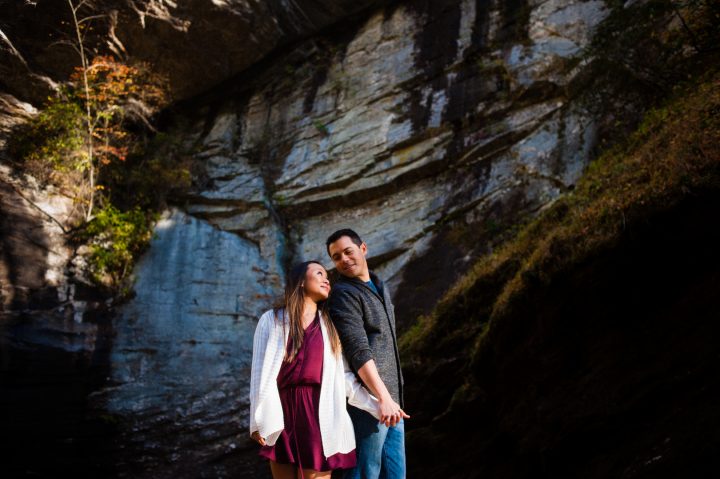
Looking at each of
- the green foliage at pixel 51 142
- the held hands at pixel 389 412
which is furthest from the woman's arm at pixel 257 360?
the green foliage at pixel 51 142

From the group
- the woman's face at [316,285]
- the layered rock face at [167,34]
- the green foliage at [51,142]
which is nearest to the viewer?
the woman's face at [316,285]

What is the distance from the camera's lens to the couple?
2.79m

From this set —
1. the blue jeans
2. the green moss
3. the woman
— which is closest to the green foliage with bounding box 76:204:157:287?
the green moss

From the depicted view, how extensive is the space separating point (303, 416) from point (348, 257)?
0.93 metres

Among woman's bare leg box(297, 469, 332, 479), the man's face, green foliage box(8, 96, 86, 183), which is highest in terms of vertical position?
green foliage box(8, 96, 86, 183)

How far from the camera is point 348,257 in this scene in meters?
3.32

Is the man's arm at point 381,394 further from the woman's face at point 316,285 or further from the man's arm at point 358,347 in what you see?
the woman's face at point 316,285

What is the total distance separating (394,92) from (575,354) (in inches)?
327

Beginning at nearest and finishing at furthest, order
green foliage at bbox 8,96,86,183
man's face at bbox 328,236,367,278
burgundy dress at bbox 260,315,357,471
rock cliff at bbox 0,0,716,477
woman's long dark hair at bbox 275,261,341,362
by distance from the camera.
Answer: burgundy dress at bbox 260,315,357,471
woman's long dark hair at bbox 275,261,341,362
man's face at bbox 328,236,367,278
rock cliff at bbox 0,0,716,477
green foliage at bbox 8,96,86,183

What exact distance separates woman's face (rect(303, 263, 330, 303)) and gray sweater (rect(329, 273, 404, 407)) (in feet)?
0.18

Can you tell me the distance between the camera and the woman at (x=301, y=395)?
2.78m

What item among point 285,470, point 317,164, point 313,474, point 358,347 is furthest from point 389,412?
point 317,164

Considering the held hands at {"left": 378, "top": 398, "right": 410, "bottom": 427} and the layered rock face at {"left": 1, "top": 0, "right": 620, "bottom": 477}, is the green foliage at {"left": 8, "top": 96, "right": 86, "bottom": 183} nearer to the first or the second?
the layered rock face at {"left": 1, "top": 0, "right": 620, "bottom": 477}

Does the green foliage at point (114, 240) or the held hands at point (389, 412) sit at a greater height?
the green foliage at point (114, 240)
